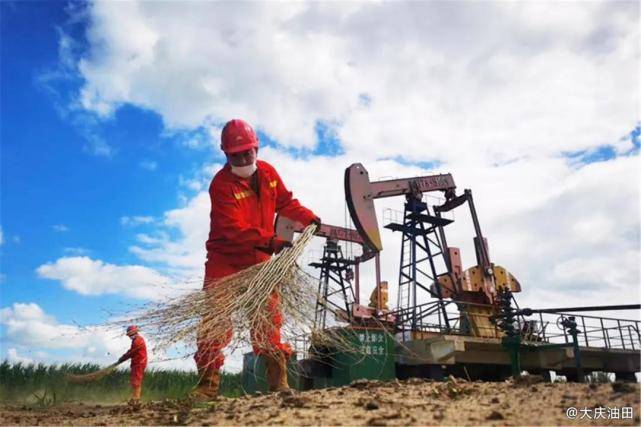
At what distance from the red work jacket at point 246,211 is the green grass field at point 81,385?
5.28 metres

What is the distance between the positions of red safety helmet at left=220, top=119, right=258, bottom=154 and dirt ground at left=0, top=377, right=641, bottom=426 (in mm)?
2517

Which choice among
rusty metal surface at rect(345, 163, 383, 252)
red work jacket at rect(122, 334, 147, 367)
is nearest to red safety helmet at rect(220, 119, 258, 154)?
red work jacket at rect(122, 334, 147, 367)

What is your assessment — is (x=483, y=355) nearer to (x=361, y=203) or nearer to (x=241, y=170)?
(x=361, y=203)

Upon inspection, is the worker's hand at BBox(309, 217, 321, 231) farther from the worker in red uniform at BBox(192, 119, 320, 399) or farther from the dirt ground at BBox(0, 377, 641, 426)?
the dirt ground at BBox(0, 377, 641, 426)

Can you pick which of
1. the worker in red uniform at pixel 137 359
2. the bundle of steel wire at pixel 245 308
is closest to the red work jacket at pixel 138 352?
the worker in red uniform at pixel 137 359

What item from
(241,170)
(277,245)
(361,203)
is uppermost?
(361,203)

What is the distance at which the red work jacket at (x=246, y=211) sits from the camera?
5.26 metres

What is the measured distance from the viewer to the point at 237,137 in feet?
18.6

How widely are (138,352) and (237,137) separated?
405cm

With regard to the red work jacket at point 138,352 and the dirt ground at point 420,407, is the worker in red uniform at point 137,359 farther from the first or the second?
the dirt ground at point 420,407

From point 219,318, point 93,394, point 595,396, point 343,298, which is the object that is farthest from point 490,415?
point 93,394

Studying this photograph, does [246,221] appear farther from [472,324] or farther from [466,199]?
[466,199]

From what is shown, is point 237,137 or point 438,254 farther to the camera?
point 438,254

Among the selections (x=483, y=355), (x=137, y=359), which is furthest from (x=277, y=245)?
(x=483, y=355)
